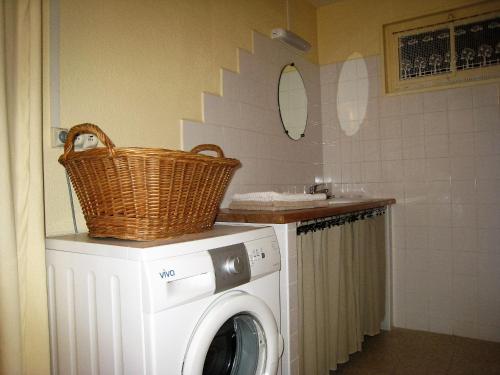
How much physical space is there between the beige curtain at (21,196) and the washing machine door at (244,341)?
1.69ft

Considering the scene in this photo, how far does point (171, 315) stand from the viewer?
92 centimetres

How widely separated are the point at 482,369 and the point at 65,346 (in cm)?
210

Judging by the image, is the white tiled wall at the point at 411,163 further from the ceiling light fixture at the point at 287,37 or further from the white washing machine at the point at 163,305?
the white washing machine at the point at 163,305

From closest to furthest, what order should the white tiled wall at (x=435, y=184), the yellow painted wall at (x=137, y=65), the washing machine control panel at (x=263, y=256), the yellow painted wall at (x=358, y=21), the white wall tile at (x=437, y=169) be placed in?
the washing machine control panel at (x=263, y=256)
the yellow painted wall at (x=137, y=65)
the white tiled wall at (x=435, y=184)
the white wall tile at (x=437, y=169)
the yellow painted wall at (x=358, y=21)

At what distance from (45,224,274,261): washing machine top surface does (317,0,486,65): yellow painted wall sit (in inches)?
83.1

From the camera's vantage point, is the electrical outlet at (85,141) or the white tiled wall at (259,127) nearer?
the electrical outlet at (85,141)

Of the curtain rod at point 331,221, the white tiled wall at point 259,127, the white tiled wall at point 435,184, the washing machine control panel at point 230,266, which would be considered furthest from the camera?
the white tiled wall at point 435,184

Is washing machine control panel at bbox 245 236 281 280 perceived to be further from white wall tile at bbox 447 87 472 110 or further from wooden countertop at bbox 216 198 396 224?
white wall tile at bbox 447 87 472 110

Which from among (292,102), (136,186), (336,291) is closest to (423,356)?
(336,291)

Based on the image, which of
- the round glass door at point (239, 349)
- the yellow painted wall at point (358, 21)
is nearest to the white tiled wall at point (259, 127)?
Answer: the yellow painted wall at point (358, 21)

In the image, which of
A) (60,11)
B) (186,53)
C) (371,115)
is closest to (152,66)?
(186,53)

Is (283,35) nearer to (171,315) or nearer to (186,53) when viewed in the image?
(186,53)

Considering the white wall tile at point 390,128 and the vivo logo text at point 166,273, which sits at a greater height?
the white wall tile at point 390,128

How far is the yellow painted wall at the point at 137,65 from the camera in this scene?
128 centimetres
